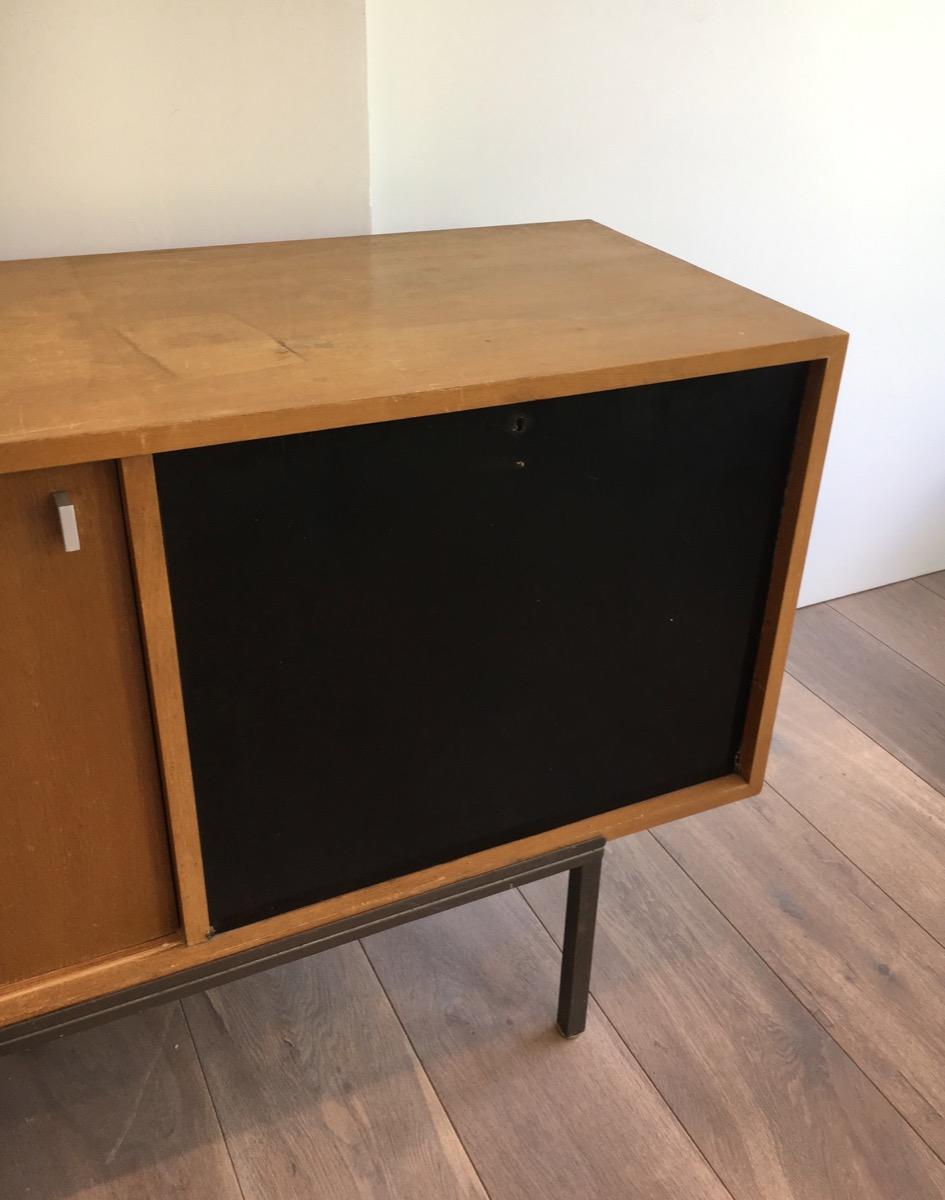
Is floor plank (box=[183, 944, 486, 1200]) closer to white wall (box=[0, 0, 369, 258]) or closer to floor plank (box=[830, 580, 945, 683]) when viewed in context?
white wall (box=[0, 0, 369, 258])

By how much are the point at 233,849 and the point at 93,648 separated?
0.23 metres

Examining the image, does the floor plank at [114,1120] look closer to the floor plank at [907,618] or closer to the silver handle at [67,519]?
the silver handle at [67,519]

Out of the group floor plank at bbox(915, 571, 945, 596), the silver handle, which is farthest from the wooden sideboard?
floor plank at bbox(915, 571, 945, 596)

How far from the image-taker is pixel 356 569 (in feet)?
2.99

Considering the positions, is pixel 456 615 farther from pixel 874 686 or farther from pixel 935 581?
pixel 935 581

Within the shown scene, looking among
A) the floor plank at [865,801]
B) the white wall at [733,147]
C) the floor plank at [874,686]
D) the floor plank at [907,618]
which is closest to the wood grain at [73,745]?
the white wall at [733,147]

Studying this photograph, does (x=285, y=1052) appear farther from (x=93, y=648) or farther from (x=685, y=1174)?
(x=93, y=648)

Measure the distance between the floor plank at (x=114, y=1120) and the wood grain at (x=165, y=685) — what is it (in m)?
0.35

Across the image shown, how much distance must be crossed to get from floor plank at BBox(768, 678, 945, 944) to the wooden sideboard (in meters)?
0.53

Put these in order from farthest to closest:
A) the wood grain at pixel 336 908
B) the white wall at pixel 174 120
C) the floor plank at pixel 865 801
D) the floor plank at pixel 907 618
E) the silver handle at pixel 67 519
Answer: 1. the floor plank at pixel 907 618
2. the floor plank at pixel 865 801
3. the white wall at pixel 174 120
4. the wood grain at pixel 336 908
5. the silver handle at pixel 67 519

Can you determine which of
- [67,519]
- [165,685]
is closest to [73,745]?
[165,685]

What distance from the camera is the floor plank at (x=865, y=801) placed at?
159 centimetres

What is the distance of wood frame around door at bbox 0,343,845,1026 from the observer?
84 cm

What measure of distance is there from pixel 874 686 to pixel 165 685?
55.8 inches
